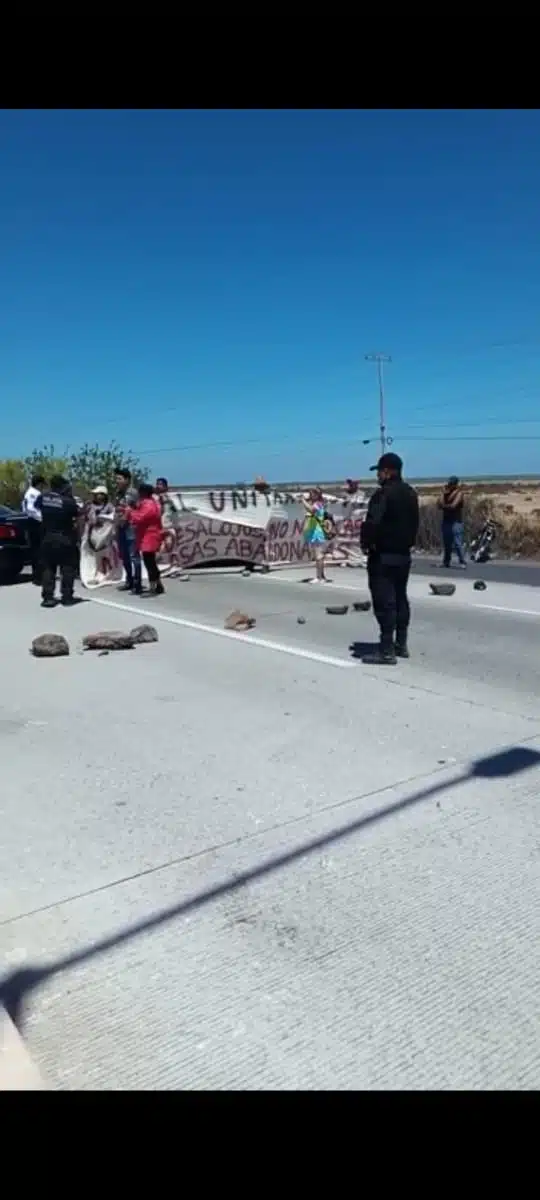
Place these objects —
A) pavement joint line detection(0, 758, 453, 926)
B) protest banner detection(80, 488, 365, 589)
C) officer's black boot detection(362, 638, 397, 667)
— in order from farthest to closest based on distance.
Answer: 1. protest banner detection(80, 488, 365, 589)
2. officer's black boot detection(362, 638, 397, 667)
3. pavement joint line detection(0, 758, 453, 926)

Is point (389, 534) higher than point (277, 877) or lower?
higher

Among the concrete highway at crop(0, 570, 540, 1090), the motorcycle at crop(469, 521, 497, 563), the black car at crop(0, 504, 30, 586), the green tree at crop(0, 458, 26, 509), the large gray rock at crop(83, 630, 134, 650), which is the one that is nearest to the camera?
the concrete highway at crop(0, 570, 540, 1090)

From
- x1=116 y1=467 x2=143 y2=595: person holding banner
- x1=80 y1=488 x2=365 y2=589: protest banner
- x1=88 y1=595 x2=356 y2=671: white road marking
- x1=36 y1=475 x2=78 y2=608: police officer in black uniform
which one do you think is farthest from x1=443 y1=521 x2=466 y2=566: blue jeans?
x1=36 y1=475 x2=78 y2=608: police officer in black uniform

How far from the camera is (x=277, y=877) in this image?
390 cm

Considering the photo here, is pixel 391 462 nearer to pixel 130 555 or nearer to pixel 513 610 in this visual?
pixel 513 610

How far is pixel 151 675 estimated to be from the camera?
8.16m

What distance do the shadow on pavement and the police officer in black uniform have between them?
26.4ft

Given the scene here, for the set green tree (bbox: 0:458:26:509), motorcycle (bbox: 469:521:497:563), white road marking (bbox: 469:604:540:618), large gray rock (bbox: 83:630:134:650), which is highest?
green tree (bbox: 0:458:26:509)

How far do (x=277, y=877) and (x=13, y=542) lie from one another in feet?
41.3

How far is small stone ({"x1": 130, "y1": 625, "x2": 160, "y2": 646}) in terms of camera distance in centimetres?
982

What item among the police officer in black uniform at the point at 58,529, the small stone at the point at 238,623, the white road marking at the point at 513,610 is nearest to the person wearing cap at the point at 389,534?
the small stone at the point at 238,623

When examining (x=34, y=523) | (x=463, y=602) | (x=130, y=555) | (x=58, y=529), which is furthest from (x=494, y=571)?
(x=34, y=523)

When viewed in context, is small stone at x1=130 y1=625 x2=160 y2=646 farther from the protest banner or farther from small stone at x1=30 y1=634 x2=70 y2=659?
the protest banner

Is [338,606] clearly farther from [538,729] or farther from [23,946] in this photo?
[23,946]
